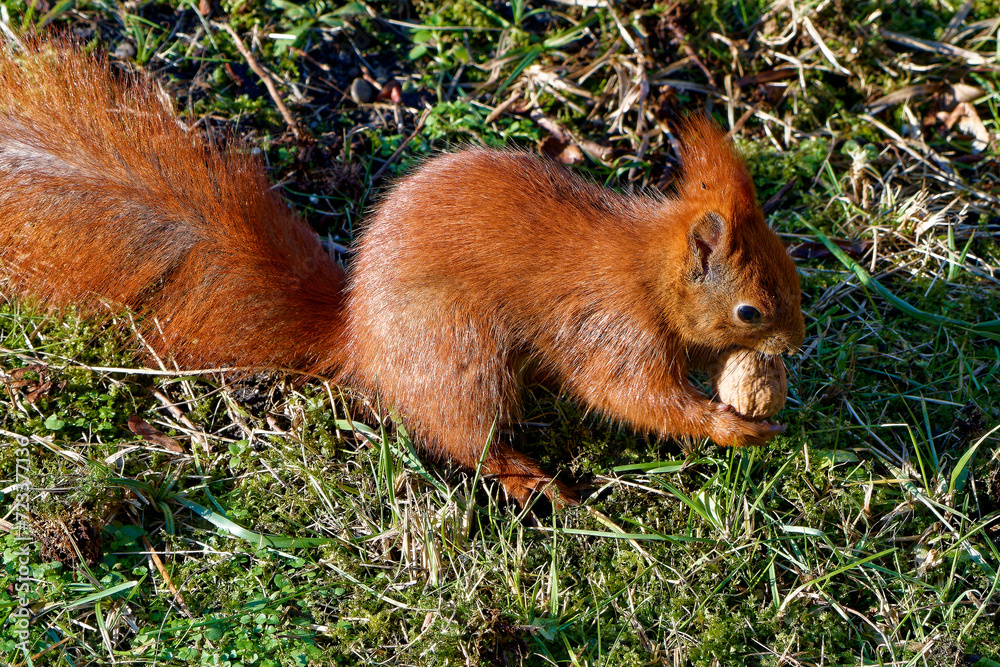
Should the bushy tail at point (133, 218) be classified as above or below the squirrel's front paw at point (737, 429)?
above

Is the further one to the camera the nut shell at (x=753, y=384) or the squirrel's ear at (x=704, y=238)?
the nut shell at (x=753, y=384)

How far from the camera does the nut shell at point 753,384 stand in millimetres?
2580

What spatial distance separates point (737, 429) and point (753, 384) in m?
0.15

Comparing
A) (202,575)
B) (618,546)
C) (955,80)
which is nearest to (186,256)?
(202,575)

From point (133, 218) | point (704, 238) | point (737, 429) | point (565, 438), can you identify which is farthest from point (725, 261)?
point (133, 218)

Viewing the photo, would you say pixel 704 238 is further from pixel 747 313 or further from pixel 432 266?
pixel 432 266

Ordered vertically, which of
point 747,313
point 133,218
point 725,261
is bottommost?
point 747,313

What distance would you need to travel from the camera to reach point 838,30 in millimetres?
3756

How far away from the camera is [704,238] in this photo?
244cm

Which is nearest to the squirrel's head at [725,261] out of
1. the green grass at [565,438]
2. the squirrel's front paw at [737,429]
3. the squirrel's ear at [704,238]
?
the squirrel's ear at [704,238]

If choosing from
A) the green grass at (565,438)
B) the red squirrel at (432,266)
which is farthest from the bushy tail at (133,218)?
the green grass at (565,438)

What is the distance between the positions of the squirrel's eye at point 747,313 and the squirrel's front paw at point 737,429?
0.31m

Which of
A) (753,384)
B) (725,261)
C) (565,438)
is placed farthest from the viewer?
(565,438)

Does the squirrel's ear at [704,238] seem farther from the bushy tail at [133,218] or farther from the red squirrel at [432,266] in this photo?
the bushy tail at [133,218]
